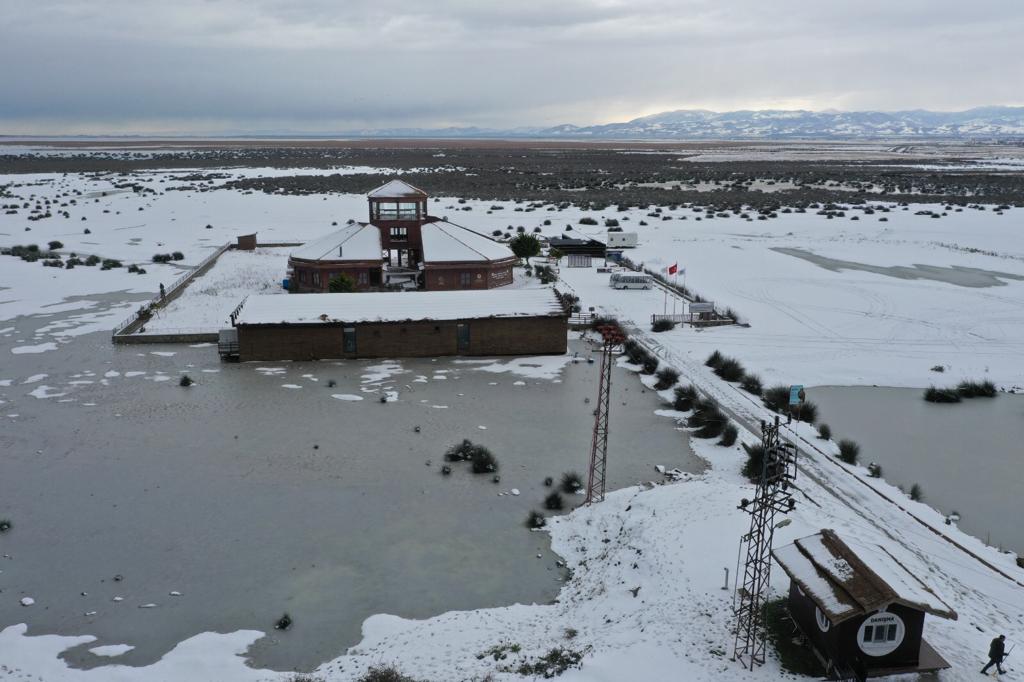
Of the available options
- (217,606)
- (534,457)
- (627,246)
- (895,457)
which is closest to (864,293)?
(627,246)

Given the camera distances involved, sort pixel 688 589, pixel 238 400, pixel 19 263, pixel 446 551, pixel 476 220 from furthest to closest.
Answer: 1. pixel 476 220
2. pixel 19 263
3. pixel 238 400
4. pixel 446 551
5. pixel 688 589

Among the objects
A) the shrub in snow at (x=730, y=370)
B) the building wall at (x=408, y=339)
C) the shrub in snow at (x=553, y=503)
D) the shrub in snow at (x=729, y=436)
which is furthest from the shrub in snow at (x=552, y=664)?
the building wall at (x=408, y=339)

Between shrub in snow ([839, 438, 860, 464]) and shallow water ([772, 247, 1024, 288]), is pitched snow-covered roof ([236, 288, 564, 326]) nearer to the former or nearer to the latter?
shrub in snow ([839, 438, 860, 464])

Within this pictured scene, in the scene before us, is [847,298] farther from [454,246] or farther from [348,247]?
[348,247]

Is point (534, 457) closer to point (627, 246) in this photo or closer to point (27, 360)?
point (27, 360)

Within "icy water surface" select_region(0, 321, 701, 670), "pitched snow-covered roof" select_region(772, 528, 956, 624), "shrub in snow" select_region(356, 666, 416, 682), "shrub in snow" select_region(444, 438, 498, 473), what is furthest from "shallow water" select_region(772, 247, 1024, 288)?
"shrub in snow" select_region(356, 666, 416, 682)

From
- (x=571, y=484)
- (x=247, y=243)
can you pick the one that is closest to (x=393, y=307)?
(x=571, y=484)

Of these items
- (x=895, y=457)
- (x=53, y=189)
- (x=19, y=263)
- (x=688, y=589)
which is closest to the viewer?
(x=688, y=589)
